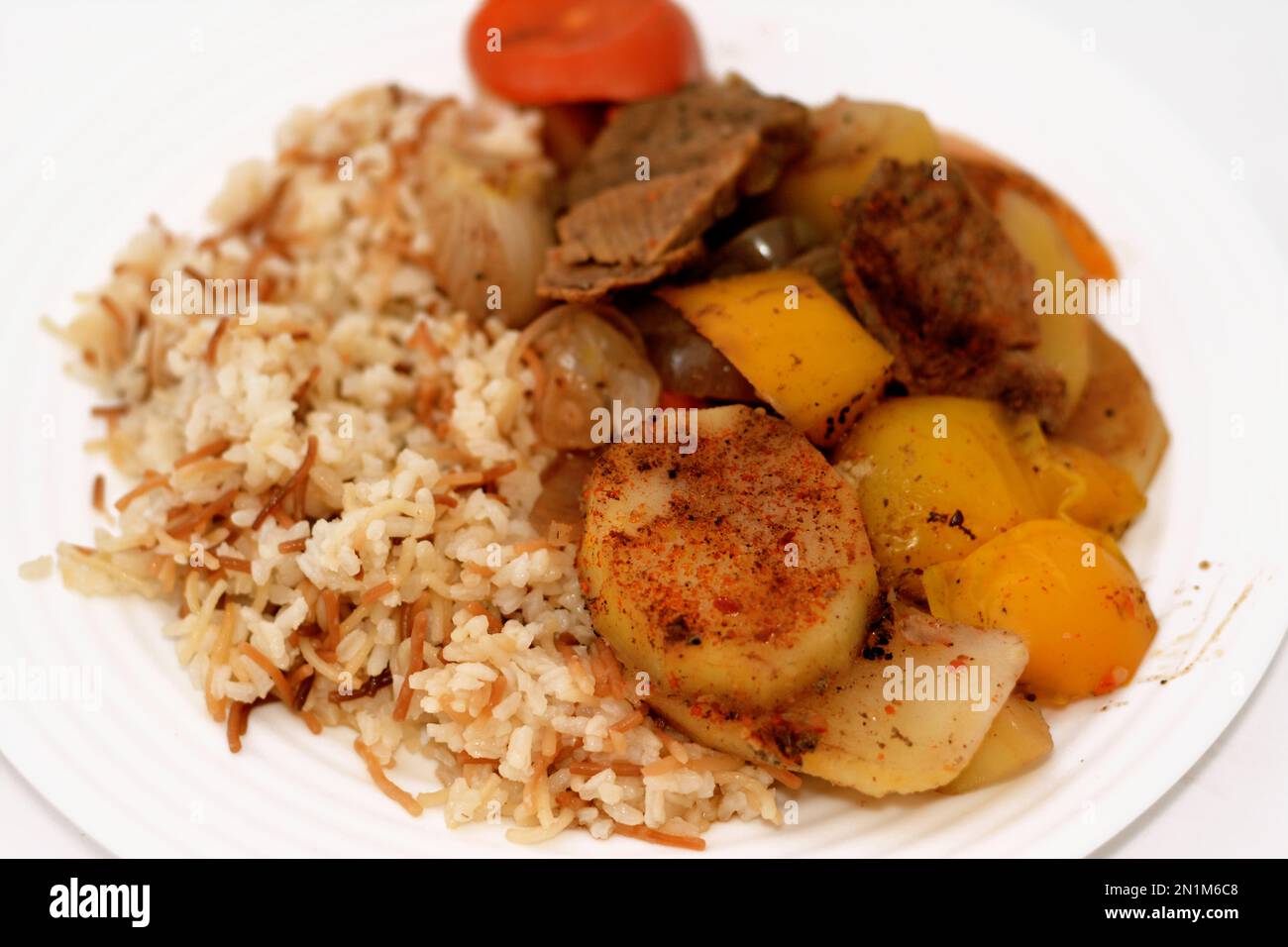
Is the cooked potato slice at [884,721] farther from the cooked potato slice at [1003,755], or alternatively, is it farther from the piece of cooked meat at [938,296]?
the piece of cooked meat at [938,296]

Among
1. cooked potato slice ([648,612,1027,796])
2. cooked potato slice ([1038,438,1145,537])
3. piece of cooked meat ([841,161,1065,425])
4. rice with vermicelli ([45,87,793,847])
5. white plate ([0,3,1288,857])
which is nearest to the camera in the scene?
cooked potato slice ([648,612,1027,796])

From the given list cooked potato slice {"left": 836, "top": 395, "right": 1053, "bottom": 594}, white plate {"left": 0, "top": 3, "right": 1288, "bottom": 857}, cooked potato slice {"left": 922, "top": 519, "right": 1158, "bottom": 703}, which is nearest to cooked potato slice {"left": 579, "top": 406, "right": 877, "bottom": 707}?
cooked potato slice {"left": 836, "top": 395, "right": 1053, "bottom": 594}

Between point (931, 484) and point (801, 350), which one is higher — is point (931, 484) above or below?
below

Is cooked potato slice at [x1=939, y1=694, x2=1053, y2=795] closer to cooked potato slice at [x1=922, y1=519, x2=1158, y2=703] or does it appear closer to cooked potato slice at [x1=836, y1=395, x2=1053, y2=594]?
cooked potato slice at [x1=922, y1=519, x2=1158, y2=703]

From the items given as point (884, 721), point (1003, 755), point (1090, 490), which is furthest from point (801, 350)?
point (1003, 755)

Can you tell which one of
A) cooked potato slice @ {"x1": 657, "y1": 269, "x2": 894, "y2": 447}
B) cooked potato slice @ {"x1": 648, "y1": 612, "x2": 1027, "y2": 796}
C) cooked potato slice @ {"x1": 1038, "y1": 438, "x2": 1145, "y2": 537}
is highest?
cooked potato slice @ {"x1": 657, "y1": 269, "x2": 894, "y2": 447}

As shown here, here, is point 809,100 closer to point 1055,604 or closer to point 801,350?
point 801,350

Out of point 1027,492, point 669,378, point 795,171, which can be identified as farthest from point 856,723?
point 795,171
